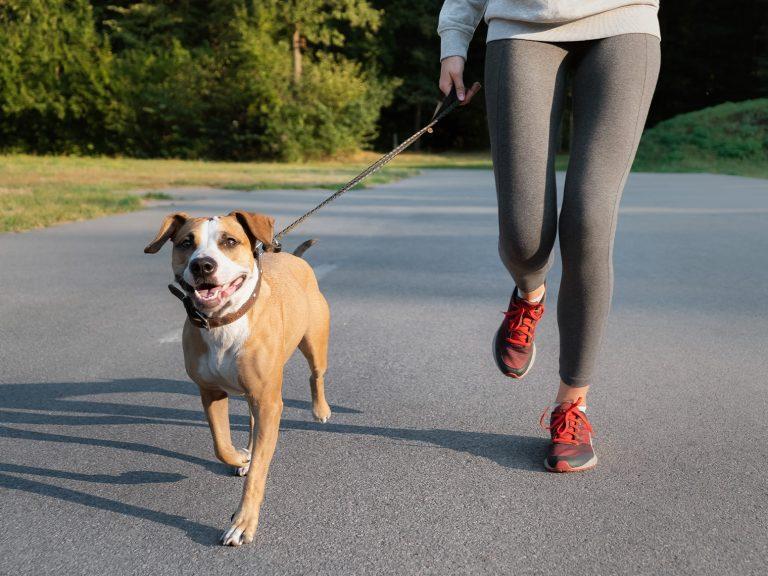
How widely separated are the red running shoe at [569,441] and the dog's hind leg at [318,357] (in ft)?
2.95

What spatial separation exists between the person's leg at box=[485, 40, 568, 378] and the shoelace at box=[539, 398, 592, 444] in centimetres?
51

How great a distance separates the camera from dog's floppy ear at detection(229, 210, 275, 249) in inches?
106

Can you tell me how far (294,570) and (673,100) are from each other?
48.8m

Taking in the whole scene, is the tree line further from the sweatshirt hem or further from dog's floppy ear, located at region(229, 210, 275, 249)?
dog's floppy ear, located at region(229, 210, 275, 249)

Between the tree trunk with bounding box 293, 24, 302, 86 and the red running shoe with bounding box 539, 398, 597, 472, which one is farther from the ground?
the red running shoe with bounding box 539, 398, 597, 472

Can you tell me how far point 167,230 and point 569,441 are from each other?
151 cm

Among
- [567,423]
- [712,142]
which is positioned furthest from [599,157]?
[712,142]

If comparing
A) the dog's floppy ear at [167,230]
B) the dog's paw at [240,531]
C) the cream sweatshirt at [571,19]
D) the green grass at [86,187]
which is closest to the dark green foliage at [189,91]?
the green grass at [86,187]

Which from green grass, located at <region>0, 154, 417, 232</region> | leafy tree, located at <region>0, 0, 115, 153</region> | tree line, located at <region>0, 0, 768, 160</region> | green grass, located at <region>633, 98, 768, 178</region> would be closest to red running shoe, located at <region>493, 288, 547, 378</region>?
green grass, located at <region>0, 154, 417, 232</region>

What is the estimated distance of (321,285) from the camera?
20.7 ft

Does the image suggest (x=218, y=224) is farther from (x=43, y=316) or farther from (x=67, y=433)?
(x=43, y=316)

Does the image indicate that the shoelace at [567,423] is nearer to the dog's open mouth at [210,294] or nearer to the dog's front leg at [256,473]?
the dog's front leg at [256,473]

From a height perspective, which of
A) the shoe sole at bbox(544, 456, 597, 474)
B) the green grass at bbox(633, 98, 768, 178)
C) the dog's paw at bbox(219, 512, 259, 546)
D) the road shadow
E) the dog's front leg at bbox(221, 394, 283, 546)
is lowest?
the green grass at bbox(633, 98, 768, 178)

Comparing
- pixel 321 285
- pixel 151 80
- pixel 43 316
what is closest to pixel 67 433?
pixel 43 316
